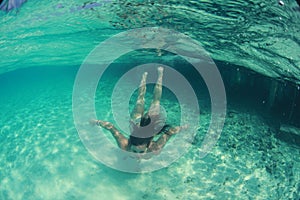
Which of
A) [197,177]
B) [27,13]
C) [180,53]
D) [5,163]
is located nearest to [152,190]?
[197,177]

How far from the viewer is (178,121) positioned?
13.0m

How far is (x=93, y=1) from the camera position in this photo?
28.9 feet

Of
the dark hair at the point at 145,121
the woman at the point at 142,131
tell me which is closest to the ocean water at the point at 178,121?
the woman at the point at 142,131

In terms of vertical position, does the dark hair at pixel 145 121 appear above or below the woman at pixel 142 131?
above

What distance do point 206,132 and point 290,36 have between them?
5.94 m

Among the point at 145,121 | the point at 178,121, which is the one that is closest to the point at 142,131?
the point at 145,121

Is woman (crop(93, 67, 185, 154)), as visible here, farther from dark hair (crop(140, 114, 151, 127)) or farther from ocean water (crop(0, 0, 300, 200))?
ocean water (crop(0, 0, 300, 200))

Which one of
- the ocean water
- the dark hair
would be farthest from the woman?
the ocean water

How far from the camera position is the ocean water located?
27.5 feet

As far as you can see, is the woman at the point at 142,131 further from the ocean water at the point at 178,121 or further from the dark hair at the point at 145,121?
the ocean water at the point at 178,121

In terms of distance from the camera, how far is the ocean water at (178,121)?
27.5 feet

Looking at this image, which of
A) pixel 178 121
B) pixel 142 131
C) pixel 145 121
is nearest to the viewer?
pixel 142 131

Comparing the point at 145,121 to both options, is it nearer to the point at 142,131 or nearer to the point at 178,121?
the point at 142,131

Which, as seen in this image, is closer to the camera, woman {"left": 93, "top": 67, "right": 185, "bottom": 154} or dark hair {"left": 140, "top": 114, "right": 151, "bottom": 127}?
woman {"left": 93, "top": 67, "right": 185, "bottom": 154}
